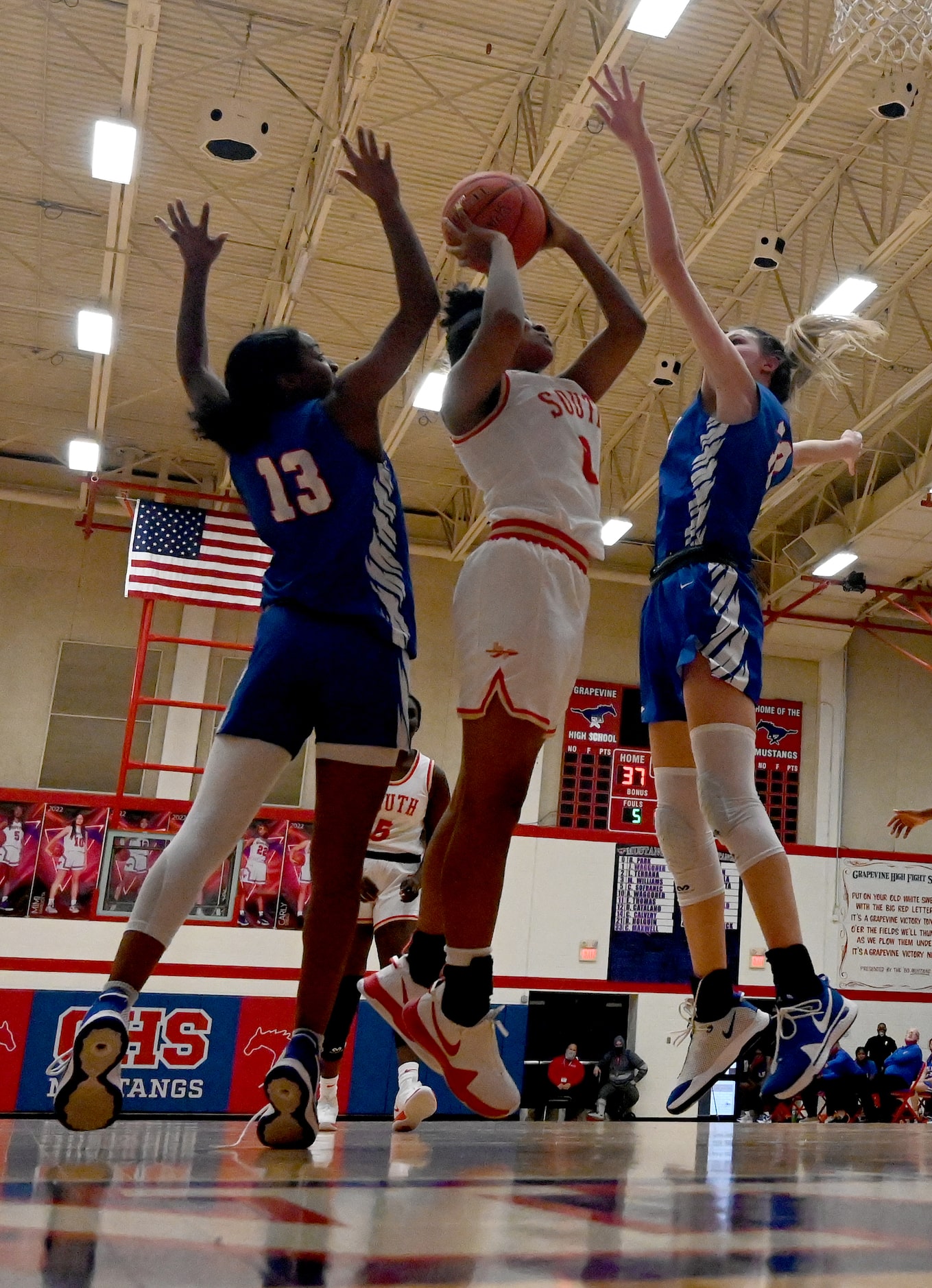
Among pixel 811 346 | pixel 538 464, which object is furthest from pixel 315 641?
pixel 811 346

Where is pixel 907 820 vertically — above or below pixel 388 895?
above

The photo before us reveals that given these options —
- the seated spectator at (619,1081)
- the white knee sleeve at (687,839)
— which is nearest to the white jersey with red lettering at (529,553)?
the white knee sleeve at (687,839)

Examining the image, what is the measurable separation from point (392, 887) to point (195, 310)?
11.8ft

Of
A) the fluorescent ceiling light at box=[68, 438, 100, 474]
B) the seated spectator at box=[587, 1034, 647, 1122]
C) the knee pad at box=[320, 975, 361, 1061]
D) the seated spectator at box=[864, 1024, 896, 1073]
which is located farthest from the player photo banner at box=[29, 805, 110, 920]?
the seated spectator at box=[864, 1024, 896, 1073]

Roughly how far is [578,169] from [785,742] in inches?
419

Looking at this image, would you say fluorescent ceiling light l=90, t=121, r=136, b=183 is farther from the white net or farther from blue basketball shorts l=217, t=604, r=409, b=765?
blue basketball shorts l=217, t=604, r=409, b=765

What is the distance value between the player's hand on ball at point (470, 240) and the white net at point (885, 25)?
4.59m

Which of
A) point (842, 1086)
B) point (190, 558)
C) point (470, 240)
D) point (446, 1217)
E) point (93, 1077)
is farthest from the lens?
point (190, 558)

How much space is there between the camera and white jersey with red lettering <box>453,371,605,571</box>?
287 cm

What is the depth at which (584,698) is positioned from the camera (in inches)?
749

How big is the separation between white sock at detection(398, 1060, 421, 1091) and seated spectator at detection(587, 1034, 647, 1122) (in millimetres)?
10448

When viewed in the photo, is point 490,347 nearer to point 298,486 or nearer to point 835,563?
point 298,486

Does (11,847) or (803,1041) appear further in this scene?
(11,847)

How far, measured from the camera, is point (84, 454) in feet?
51.6
